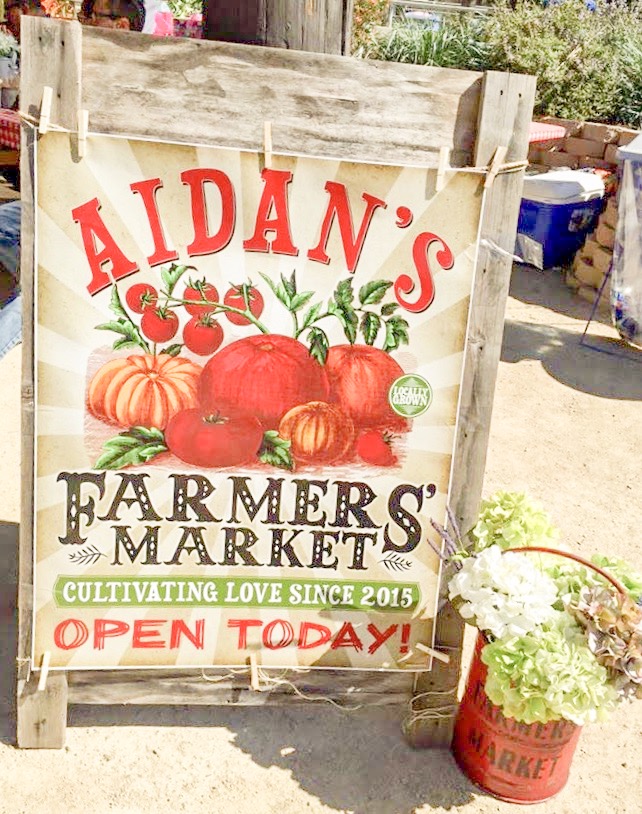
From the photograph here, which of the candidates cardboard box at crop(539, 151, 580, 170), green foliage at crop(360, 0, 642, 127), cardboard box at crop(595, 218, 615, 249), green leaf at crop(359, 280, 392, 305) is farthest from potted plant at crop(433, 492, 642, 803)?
green foliage at crop(360, 0, 642, 127)

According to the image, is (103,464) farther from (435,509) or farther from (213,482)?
(435,509)

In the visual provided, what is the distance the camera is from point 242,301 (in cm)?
291

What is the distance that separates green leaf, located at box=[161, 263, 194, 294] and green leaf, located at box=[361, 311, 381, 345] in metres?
0.59

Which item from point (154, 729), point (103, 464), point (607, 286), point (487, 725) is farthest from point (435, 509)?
point (607, 286)

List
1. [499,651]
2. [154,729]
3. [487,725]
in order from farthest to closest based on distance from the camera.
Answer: [154,729] → [487,725] → [499,651]

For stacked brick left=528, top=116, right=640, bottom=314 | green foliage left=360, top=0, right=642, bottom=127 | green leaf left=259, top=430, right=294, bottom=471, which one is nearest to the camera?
green leaf left=259, top=430, right=294, bottom=471

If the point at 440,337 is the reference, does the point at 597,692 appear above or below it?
below

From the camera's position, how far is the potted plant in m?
2.86

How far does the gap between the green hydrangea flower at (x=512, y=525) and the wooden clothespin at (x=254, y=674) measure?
0.91 metres

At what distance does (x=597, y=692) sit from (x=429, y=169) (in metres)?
1.73

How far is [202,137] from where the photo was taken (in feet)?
9.07

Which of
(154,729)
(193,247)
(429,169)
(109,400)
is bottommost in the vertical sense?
(154,729)

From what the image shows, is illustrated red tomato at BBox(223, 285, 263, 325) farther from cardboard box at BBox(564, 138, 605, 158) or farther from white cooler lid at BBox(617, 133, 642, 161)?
cardboard box at BBox(564, 138, 605, 158)

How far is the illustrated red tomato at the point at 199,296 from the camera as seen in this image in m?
2.87
